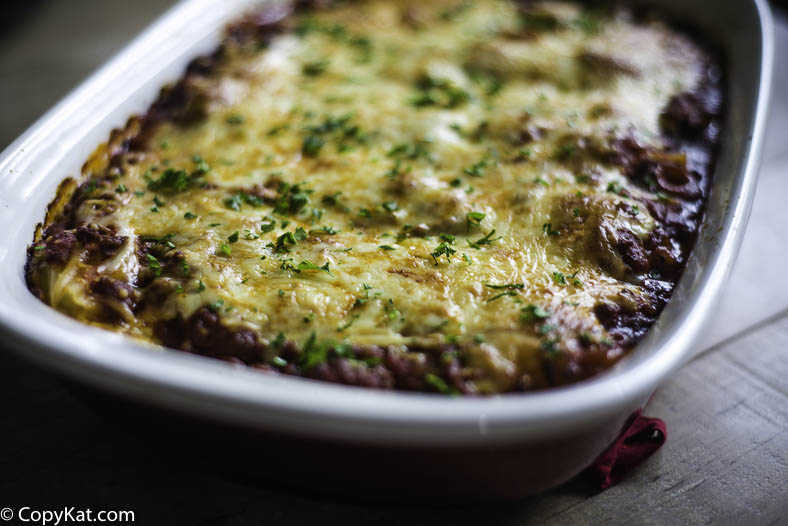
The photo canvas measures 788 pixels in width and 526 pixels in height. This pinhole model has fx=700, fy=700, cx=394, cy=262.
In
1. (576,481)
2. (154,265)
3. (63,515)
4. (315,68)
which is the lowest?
(63,515)

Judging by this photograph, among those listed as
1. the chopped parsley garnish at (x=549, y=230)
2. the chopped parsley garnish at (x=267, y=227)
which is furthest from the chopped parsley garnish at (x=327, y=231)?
the chopped parsley garnish at (x=549, y=230)

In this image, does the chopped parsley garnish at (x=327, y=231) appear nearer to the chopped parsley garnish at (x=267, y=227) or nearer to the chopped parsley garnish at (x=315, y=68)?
the chopped parsley garnish at (x=267, y=227)

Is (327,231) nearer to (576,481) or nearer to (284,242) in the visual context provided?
(284,242)

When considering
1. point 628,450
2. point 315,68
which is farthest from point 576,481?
point 315,68

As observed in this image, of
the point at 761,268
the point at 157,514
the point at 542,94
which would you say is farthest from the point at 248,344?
the point at 761,268

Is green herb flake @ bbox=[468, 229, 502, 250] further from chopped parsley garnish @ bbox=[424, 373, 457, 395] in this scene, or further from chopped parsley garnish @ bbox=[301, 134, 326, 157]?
chopped parsley garnish @ bbox=[301, 134, 326, 157]

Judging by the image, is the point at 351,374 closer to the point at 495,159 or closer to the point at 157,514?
the point at 157,514
